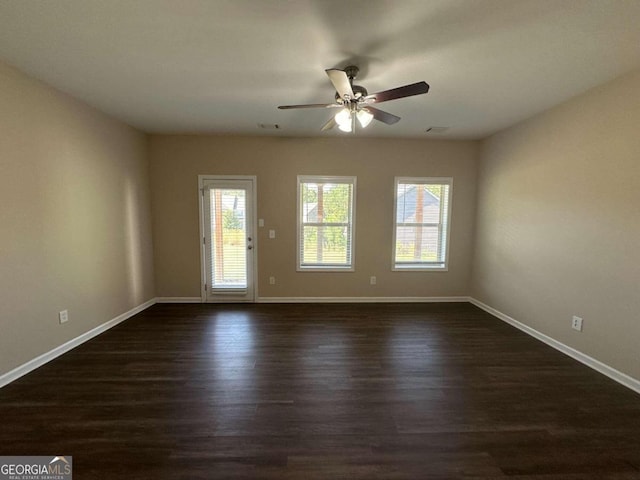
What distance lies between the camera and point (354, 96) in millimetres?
2146

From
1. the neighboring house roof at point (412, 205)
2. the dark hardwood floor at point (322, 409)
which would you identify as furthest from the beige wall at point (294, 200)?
the dark hardwood floor at point (322, 409)

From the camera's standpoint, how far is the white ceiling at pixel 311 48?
1.56 metres

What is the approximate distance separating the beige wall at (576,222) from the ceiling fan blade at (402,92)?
6.16 ft

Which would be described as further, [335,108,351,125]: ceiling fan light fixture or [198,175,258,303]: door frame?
[198,175,258,303]: door frame

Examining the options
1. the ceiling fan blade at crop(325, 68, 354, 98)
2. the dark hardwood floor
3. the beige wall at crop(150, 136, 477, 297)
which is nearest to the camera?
the dark hardwood floor

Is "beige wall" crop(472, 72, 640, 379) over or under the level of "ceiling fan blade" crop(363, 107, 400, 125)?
under

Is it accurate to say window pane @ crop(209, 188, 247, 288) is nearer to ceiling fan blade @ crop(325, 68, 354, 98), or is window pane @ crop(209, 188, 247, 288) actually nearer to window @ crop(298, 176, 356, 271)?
window @ crop(298, 176, 356, 271)

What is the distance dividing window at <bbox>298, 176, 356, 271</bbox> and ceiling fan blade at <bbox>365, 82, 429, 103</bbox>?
2098 mm

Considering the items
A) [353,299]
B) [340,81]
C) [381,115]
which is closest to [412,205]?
[353,299]

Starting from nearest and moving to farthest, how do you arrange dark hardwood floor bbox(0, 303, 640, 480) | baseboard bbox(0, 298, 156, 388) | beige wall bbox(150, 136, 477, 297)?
dark hardwood floor bbox(0, 303, 640, 480)
baseboard bbox(0, 298, 156, 388)
beige wall bbox(150, 136, 477, 297)

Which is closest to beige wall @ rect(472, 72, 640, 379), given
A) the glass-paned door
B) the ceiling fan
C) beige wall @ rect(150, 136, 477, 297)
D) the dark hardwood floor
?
the dark hardwood floor

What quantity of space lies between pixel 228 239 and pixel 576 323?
4.47m

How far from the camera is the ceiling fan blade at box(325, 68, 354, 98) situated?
1782mm

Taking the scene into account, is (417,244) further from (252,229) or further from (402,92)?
(402,92)
